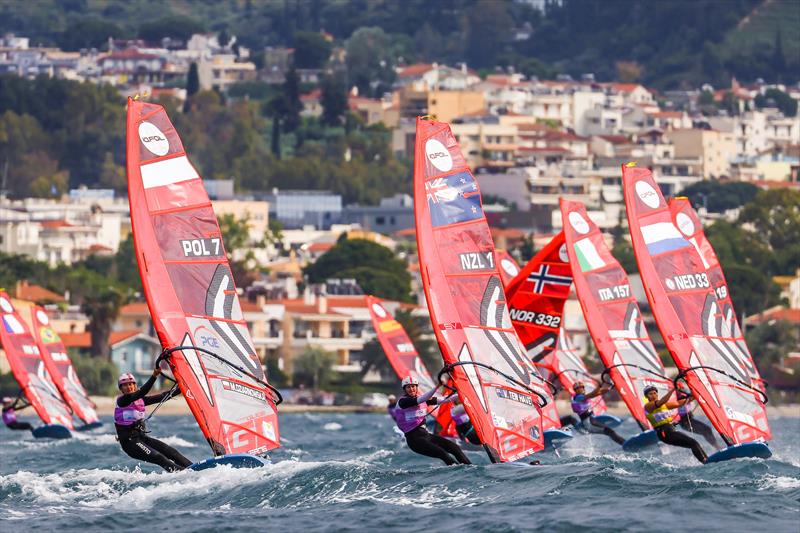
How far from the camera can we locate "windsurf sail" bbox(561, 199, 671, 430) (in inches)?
1470

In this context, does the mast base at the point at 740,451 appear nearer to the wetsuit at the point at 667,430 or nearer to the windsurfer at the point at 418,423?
the wetsuit at the point at 667,430

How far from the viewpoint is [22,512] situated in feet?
93.9

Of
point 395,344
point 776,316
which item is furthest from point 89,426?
point 776,316

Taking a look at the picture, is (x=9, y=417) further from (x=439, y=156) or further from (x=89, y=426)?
(x=439, y=156)

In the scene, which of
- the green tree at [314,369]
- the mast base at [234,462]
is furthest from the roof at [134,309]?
the mast base at [234,462]

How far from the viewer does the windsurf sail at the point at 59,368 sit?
4772 centimetres

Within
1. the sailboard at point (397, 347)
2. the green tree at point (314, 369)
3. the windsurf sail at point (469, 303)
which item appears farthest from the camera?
the green tree at point (314, 369)

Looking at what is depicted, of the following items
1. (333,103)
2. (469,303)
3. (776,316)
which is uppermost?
(333,103)

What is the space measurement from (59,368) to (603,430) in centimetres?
1433

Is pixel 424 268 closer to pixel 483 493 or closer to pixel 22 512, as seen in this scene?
pixel 483 493

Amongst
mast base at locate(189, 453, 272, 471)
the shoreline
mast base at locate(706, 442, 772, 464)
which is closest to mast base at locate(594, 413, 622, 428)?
mast base at locate(706, 442, 772, 464)

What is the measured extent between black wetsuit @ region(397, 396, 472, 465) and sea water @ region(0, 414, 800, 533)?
0.25 metres

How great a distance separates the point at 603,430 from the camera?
124ft

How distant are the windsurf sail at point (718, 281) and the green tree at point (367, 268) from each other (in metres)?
68.3
